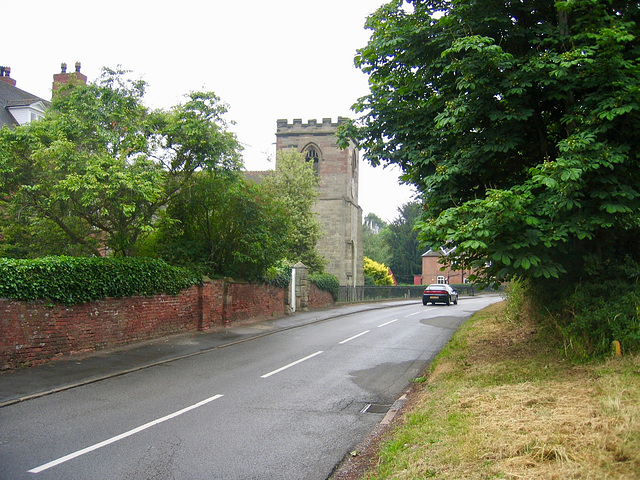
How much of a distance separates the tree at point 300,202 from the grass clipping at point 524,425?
26.8 m

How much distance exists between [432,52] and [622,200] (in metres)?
4.50

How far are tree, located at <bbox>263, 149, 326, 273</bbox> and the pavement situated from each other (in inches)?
641

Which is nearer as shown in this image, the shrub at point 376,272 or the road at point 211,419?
the road at point 211,419

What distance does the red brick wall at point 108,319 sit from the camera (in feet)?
36.2

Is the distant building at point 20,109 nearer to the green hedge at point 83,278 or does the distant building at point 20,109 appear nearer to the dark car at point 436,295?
the green hedge at point 83,278

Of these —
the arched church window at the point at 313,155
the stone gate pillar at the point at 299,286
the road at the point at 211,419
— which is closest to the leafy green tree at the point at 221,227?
the stone gate pillar at the point at 299,286

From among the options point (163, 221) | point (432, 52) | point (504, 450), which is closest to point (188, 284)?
point (163, 221)

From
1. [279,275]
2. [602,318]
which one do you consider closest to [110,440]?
[602,318]

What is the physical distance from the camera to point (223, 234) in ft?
65.4

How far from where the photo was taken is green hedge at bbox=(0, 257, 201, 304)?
1110 cm

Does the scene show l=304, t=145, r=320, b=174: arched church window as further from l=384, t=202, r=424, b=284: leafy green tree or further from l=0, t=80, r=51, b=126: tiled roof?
l=384, t=202, r=424, b=284: leafy green tree

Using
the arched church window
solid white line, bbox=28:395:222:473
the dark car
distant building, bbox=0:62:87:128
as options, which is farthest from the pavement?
the arched church window

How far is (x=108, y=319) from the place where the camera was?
1379 centimetres

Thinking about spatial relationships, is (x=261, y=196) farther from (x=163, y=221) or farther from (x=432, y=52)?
(x=432, y=52)
